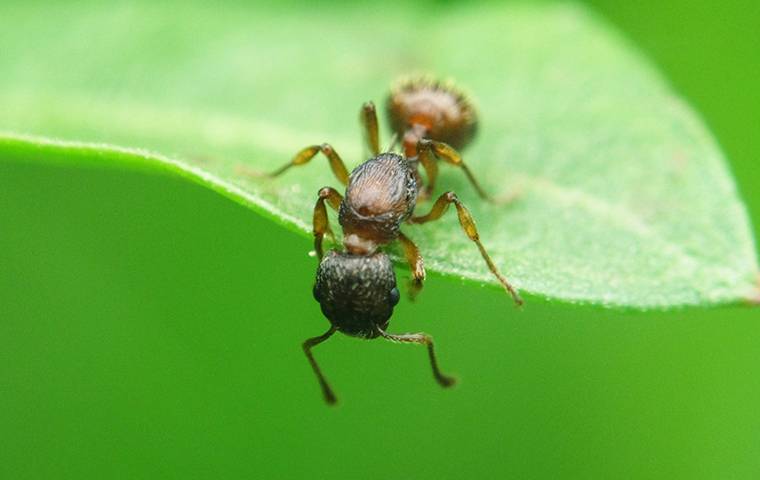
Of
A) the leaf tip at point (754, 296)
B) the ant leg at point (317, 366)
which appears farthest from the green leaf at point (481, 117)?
the ant leg at point (317, 366)

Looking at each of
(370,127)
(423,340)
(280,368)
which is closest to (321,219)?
(423,340)

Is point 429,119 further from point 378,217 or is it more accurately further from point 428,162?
point 378,217

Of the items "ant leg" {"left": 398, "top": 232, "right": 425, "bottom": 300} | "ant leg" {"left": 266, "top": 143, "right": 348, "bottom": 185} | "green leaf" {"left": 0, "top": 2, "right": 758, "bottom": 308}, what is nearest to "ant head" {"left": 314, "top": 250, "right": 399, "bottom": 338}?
"ant leg" {"left": 398, "top": 232, "right": 425, "bottom": 300}

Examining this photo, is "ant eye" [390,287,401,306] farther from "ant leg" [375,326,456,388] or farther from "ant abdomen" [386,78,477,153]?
"ant abdomen" [386,78,477,153]

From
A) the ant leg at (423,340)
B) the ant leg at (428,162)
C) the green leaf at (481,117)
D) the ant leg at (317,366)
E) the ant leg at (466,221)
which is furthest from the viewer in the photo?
the ant leg at (428,162)

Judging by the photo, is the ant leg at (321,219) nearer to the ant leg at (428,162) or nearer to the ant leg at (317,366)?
the ant leg at (317,366)
